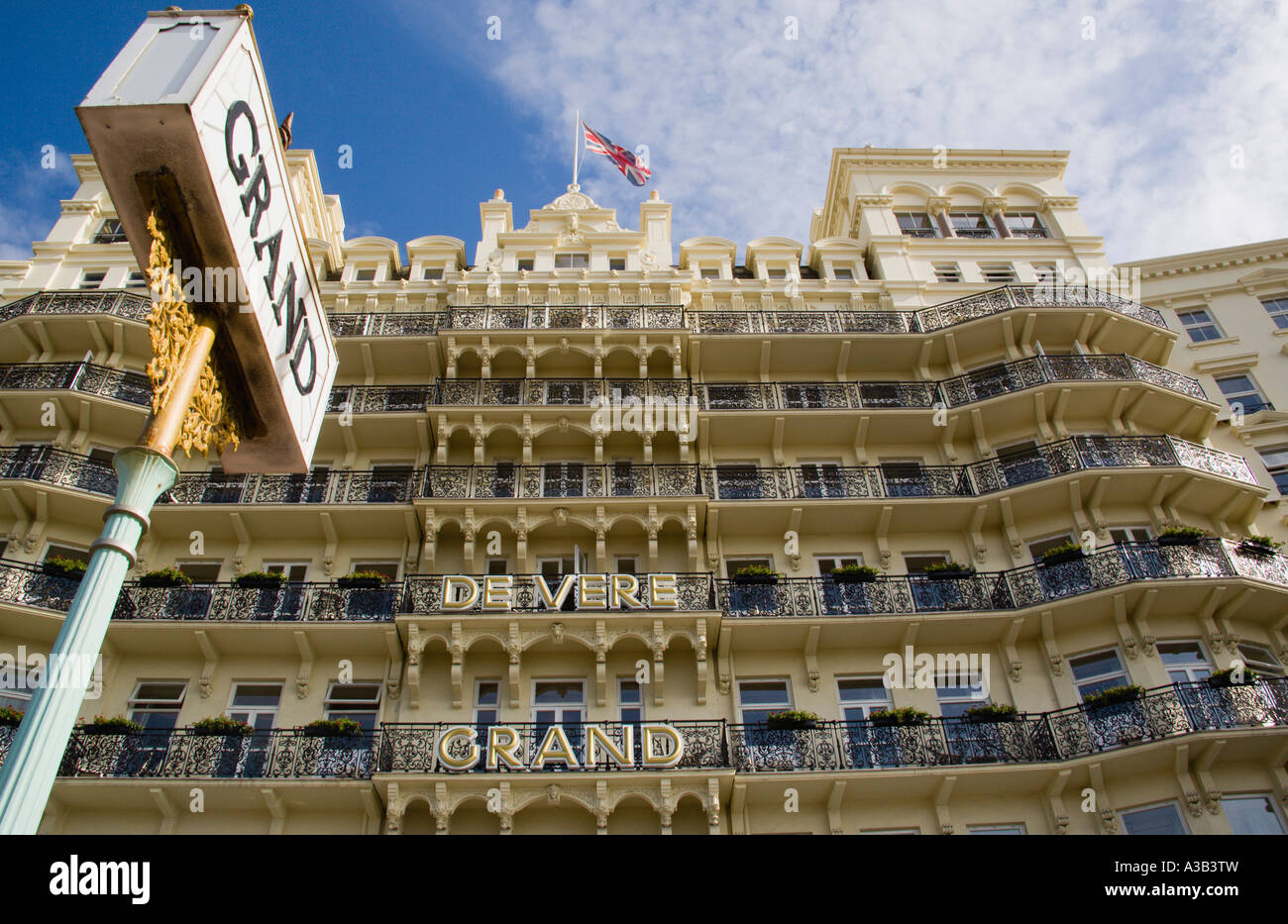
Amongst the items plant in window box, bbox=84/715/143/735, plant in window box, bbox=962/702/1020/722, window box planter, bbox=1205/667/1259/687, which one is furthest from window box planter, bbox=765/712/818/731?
plant in window box, bbox=84/715/143/735

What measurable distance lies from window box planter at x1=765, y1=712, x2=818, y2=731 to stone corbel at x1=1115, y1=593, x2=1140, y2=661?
658 cm

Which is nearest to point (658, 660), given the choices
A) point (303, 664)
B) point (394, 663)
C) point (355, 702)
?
point (394, 663)

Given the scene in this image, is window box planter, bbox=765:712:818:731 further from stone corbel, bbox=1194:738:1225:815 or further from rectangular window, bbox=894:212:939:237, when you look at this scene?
rectangular window, bbox=894:212:939:237

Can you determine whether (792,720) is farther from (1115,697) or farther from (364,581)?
(364,581)

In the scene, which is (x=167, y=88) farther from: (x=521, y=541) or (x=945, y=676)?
(x=945, y=676)

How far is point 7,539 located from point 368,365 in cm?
897

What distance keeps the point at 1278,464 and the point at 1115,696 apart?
10108 millimetres

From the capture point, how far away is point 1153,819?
18359 millimetres

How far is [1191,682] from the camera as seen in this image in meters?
19.1

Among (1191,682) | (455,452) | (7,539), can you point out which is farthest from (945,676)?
(7,539)

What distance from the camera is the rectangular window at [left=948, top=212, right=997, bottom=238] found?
101 ft

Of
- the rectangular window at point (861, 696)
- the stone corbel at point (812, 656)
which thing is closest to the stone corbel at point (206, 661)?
the stone corbel at point (812, 656)
